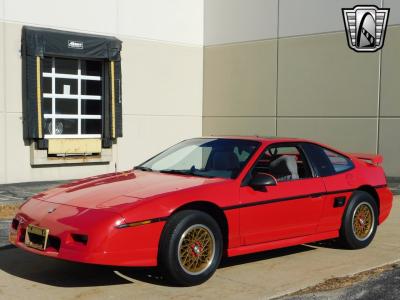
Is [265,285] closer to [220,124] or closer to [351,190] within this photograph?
[351,190]

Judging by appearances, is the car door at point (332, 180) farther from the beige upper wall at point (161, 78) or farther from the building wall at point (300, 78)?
the beige upper wall at point (161, 78)

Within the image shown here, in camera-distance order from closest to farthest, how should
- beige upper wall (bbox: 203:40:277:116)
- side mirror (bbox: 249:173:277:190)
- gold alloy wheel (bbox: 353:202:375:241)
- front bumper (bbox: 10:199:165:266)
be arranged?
front bumper (bbox: 10:199:165:266), side mirror (bbox: 249:173:277:190), gold alloy wheel (bbox: 353:202:375:241), beige upper wall (bbox: 203:40:277:116)

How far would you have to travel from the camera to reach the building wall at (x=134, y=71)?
13.3m

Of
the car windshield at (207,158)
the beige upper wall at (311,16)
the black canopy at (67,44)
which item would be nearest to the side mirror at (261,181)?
the car windshield at (207,158)

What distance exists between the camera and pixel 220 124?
1733 cm

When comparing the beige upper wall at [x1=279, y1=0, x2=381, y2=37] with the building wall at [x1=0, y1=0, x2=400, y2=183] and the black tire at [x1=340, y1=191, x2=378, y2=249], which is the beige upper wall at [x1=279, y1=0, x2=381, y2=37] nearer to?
the building wall at [x1=0, y1=0, x2=400, y2=183]

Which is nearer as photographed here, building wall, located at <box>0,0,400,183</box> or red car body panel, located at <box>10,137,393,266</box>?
red car body panel, located at <box>10,137,393,266</box>

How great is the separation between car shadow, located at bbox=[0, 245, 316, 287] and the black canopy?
7.72 meters

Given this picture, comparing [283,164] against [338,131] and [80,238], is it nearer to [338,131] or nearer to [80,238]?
[80,238]

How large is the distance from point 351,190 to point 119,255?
10.2 ft

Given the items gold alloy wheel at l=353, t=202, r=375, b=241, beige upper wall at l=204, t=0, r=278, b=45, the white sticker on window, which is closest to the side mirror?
gold alloy wheel at l=353, t=202, r=375, b=241

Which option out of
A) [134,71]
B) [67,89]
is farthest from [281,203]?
[134,71]

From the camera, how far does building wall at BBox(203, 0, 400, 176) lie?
47.1 feet

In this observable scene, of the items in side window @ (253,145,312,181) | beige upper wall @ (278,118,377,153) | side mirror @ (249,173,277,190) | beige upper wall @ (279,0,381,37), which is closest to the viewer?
side mirror @ (249,173,277,190)
